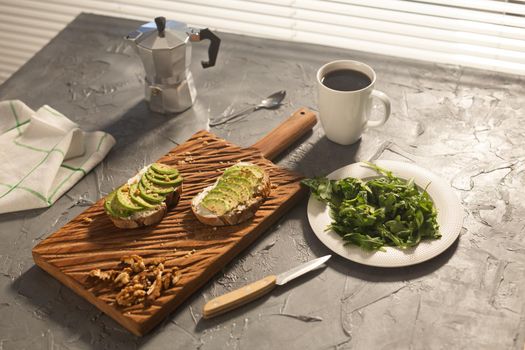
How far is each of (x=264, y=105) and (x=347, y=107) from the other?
1.01 ft

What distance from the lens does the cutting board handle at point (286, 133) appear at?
1501 mm

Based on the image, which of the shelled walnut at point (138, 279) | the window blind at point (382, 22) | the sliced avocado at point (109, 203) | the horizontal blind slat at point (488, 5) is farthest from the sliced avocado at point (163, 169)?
the horizontal blind slat at point (488, 5)

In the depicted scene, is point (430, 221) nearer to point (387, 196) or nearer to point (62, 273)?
point (387, 196)

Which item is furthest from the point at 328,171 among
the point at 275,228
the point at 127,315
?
the point at 127,315

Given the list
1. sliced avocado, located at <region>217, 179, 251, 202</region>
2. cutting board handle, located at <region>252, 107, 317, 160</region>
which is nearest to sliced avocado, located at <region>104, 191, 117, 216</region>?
sliced avocado, located at <region>217, 179, 251, 202</region>

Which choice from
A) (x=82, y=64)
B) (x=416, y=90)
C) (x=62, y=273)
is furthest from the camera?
(x=82, y=64)

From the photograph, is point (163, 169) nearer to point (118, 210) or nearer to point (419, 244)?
point (118, 210)

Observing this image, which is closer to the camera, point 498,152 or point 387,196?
point 387,196

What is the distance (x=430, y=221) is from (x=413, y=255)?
81mm

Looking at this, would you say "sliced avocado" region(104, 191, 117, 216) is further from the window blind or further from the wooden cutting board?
the window blind

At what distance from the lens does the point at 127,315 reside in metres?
1.14

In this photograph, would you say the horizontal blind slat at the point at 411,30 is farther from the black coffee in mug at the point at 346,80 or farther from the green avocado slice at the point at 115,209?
the green avocado slice at the point at 115,209

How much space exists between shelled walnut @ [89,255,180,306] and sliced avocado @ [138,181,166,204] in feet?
0.42

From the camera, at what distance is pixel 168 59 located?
5.21 feet
